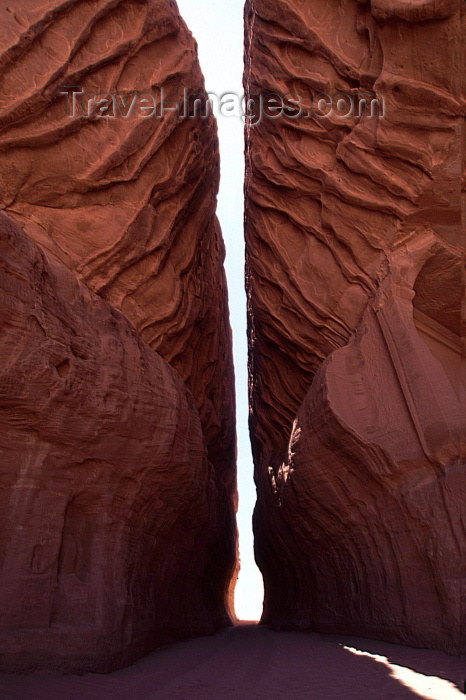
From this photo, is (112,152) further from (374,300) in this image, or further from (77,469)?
(77,469)

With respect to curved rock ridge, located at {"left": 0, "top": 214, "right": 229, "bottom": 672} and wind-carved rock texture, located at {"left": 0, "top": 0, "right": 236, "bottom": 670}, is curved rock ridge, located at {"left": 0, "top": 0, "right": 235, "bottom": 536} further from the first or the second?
curved rock ridge, located at {"left": 0, "top": 214, "right": 229, "bottom": 672}

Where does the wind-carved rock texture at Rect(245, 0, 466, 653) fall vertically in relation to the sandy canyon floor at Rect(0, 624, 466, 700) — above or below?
above

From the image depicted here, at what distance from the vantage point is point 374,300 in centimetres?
772

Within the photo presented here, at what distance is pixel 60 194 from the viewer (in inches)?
293

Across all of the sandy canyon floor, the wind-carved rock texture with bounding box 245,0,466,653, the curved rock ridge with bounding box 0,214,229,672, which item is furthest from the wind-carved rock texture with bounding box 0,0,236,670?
the wind-carved rock texture with bounding box 245,0,466,653

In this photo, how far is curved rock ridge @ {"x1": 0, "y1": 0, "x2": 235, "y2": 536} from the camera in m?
7.22

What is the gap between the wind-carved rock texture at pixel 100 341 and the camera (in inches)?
211

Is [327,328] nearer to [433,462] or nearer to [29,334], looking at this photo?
[433,462]

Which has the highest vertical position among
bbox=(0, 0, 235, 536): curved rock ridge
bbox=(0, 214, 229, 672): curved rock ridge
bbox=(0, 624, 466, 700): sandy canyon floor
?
bbox=(0, 0, 235, 536): curved rock ridge

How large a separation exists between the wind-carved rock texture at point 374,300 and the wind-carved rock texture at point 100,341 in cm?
186

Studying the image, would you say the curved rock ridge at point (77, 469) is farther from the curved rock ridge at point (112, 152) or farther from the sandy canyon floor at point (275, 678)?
the curved rock ridge at point (112, 152)

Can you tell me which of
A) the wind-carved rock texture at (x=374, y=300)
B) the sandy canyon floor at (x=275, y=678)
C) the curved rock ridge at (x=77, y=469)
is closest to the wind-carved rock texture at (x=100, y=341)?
the curved rock ridge at (x=77, y=469)

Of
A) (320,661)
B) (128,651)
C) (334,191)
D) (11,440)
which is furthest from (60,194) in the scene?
(320,661)

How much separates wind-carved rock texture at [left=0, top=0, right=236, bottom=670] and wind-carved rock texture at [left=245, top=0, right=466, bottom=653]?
186cm
